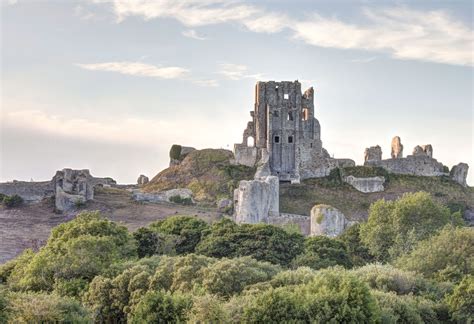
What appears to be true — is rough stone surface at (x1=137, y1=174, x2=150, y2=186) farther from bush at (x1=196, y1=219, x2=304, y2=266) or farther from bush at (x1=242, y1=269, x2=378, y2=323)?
bush at (x1=242, y1=269, x2=378, y2=323)

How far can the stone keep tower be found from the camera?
10374 cm

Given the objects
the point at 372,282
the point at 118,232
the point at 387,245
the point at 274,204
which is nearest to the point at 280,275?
the point at 372,282

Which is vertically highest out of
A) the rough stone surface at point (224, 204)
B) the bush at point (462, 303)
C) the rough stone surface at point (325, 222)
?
the rough stone surface at point (224, 204)

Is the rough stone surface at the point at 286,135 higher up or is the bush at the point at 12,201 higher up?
the rough stone surface at the point at 286,135

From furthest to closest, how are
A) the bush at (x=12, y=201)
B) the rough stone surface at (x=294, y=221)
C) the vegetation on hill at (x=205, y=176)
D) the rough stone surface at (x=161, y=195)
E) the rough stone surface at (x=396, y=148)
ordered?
the rough stone surface at (x=396, y=148)
the vegetation on hill at (x=205, y=176)
the rough stone surface at (x=161, y=195)
the bush at (x=12, y=201)
the rough stone surface at (x=294, y=221)

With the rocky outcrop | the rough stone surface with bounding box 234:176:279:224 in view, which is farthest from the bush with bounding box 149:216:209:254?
the rocky outcrop

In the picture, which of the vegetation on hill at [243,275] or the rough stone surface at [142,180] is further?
the rough stone surface at [142,180]

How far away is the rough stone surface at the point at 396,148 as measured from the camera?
11153cm

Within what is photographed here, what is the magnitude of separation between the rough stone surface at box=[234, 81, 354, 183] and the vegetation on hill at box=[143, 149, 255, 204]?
2879 millimetres

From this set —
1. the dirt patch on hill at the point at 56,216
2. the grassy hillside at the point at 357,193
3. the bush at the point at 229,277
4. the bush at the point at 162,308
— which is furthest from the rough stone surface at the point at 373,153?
the bush at the point at 162,308

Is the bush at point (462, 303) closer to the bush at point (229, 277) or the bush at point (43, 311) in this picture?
the bush at point (229, 277)

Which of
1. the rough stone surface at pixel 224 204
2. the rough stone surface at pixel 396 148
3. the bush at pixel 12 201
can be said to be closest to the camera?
the bush at pixel 12 201

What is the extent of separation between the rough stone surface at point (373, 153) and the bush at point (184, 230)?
4407 centimetres

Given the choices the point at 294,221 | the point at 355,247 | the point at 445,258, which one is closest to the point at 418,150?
the point at 294,221
